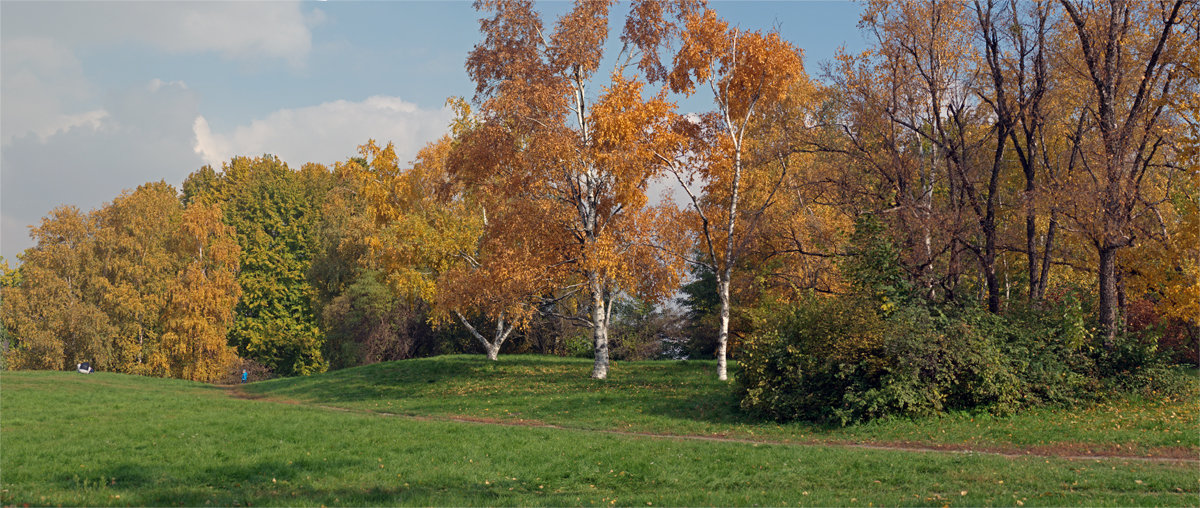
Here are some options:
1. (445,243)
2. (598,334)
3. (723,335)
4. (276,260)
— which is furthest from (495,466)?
(276,260)

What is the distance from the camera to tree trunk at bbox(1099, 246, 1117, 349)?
18016mm

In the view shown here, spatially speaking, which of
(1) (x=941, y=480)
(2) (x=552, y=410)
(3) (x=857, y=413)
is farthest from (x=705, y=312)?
(1) (x=941, y=480)

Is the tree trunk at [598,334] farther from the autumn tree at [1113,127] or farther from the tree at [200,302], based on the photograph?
the tree at [200,302]

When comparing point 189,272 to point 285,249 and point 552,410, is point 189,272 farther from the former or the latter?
point 552,410

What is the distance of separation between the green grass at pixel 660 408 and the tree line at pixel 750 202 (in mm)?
2340

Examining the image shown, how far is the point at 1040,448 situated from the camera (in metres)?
13.2

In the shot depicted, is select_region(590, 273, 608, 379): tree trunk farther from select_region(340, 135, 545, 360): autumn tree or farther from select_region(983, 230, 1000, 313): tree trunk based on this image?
select_region(983, 230, 1000, 313): tree trunk

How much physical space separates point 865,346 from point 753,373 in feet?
9.12

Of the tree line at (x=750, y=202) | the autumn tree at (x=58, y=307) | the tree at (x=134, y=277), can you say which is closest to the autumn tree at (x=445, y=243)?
the tree line at (x=750, y=202)

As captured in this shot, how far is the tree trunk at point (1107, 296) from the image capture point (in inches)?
709

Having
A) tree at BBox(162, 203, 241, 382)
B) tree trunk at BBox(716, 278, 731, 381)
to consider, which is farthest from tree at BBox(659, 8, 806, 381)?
tree at BBox(162, 203, 241, 382)

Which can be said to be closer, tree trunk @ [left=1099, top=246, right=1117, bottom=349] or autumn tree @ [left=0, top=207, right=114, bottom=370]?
tree trunk @ [left=1099, top=246, right=1117, bottom=349]

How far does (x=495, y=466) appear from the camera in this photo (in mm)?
12422

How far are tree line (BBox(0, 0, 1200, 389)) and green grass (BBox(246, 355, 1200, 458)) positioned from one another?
7.68 feet
